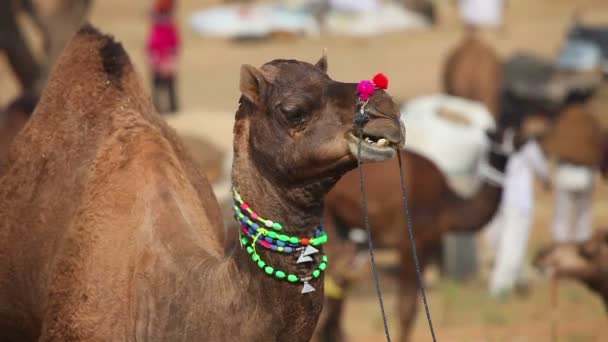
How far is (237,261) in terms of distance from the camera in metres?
4.70

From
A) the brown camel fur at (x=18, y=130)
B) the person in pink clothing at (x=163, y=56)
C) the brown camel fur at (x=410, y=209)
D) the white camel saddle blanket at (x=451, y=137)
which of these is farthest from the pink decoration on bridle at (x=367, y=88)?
the person in pink clothing at (x=163, y=56)

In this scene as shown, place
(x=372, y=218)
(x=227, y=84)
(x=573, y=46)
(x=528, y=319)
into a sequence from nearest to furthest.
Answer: (x=372, y=218)
(x=528, y=319)
(x=573, y=46)
(x=227, y=84)

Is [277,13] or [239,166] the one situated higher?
[239,166]

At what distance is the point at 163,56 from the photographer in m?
17.5

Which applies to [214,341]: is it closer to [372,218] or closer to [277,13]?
[372,218]

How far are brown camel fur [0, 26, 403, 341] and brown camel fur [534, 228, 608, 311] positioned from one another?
4360mm

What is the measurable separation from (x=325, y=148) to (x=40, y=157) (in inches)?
74.2

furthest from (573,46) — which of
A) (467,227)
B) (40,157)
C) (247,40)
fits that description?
(40,157)

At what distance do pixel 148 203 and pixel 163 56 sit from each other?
484 inches

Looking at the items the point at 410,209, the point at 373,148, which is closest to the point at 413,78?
the point at 410,209

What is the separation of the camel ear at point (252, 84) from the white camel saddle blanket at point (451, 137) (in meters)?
8.75

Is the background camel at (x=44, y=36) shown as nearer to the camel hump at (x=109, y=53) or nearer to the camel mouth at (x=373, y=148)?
the camel hump at (x=109, y=53)

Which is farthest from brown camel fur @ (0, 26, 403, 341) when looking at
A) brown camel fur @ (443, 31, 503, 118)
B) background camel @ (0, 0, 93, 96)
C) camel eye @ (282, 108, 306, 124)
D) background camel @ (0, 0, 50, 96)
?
brown camel fur @ (443, 31, 503, 118)

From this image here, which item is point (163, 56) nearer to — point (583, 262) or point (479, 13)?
point (479, 13)
